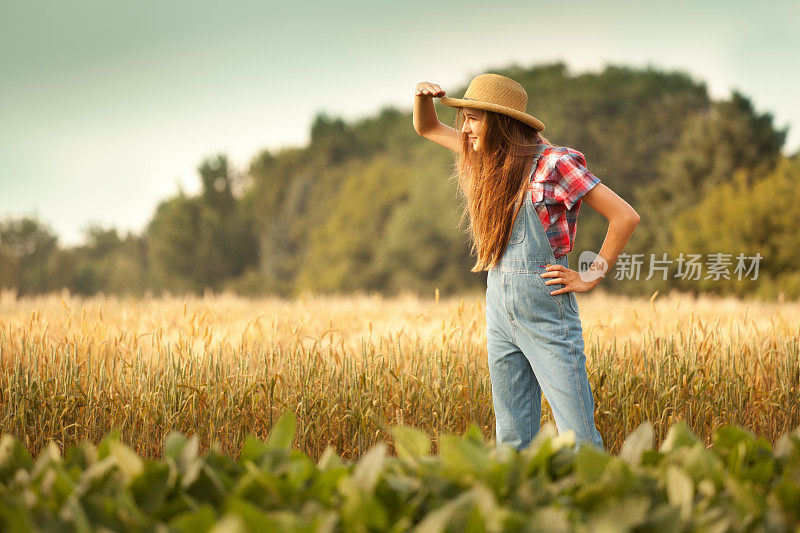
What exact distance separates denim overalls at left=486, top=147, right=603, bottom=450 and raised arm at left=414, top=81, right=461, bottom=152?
1.59 feet

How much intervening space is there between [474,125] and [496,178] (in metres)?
0.24

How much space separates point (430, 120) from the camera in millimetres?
2771

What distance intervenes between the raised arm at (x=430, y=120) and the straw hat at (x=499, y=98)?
15 cm

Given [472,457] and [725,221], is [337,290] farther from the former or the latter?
[472,457]

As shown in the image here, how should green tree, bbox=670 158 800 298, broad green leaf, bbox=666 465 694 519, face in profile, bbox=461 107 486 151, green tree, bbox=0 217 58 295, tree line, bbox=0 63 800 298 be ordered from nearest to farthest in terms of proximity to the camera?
1. broad green leaf, bbox=666 465 694 519
2. face in profile, bbox=461 107 486 151
3. green tree, bbox=670 158 800 298
4. tree line, bbox=0 63 800 298
5. green tree, bbox=0 217 58 295

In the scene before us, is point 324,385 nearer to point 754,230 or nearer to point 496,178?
point 496,178

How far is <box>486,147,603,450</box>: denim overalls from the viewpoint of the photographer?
2248mm

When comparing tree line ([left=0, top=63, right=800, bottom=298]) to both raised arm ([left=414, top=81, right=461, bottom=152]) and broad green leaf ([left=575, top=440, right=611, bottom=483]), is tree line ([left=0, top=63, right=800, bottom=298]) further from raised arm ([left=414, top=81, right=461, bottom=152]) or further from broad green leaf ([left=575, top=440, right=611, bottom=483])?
broad green leaf ([left=575, top=440, right=611, bottom=483])

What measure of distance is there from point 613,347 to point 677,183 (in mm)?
14821

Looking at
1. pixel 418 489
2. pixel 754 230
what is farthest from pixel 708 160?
pixel 418 489

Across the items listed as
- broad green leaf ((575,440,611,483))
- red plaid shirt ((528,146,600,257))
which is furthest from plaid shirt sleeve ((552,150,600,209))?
broad green leaf ((575,440,611,483))

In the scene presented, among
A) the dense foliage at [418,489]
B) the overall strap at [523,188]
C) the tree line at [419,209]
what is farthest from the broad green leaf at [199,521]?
the tree line at [419,209]

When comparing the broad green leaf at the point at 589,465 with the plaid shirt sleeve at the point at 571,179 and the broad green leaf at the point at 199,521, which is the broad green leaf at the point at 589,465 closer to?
the broad green leaf at the point at 199,521

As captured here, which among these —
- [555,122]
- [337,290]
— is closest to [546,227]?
[555,122]
